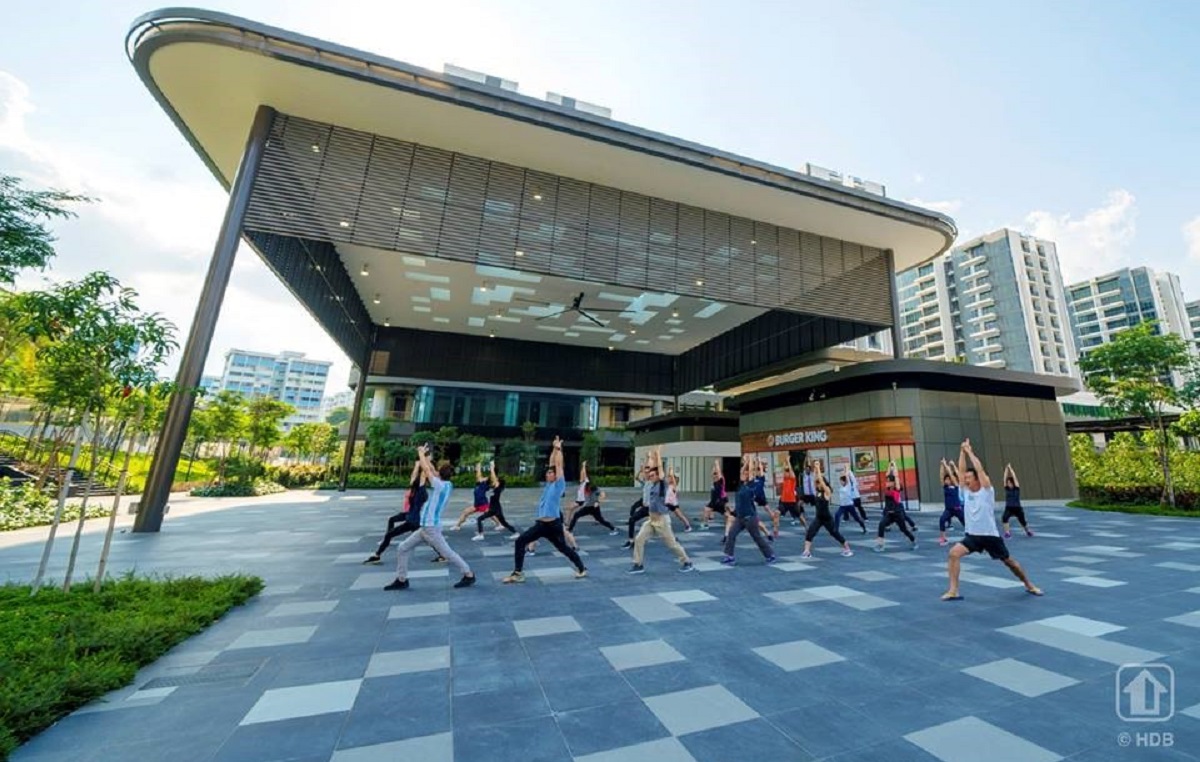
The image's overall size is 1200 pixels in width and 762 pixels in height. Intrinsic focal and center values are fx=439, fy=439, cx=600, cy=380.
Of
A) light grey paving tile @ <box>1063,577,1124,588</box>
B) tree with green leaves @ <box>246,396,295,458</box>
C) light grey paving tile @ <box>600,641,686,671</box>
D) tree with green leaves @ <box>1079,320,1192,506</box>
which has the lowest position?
light grey paving tile @ <box>600,641,686,671</box>

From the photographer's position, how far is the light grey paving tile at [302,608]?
16.7ft

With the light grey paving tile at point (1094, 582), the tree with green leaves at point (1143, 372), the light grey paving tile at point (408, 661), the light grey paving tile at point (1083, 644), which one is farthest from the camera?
the tree with green leaves at point (1143, 372)

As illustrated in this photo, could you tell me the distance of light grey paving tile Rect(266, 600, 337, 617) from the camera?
508cm

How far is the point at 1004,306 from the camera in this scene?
61.9 metres

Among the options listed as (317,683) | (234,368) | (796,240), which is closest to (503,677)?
(317,683)

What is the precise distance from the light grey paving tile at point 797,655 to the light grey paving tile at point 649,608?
1.17 metres

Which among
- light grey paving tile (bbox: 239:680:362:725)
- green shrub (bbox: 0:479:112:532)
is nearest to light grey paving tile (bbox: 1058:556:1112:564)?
light grey paving tile (bbox: 239:680:362:725)

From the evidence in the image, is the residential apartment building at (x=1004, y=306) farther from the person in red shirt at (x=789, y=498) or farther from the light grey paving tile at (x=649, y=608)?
the light grey paving tile at (x=649, y=608)

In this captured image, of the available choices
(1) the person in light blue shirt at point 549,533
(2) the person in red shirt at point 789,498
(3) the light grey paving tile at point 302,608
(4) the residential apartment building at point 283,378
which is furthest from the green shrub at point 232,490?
(4) the residential apartment building at point 283,378

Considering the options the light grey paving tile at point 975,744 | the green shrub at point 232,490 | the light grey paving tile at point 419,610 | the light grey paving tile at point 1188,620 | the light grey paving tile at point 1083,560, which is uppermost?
the light grey paving tile at point 1083,560

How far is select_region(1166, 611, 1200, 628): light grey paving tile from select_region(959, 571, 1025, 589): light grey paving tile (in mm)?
1476

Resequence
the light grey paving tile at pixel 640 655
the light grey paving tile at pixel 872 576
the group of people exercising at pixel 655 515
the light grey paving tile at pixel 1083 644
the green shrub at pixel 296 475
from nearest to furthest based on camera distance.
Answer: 1. the light grey paving tile at pixel 640 655
2. the light grey paving tile at pixel 1083 644
3. the group of people exercising at pixel 655 515
4. the light grey paving tile at pixel 872 576
5. the green shrub at pixel 296 475

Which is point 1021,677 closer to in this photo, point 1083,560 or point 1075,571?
point 1075,571

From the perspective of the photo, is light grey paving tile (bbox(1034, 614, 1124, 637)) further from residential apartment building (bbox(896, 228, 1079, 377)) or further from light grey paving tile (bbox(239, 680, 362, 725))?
residential apartment building (bbox(896, 228, 1079, 377))
